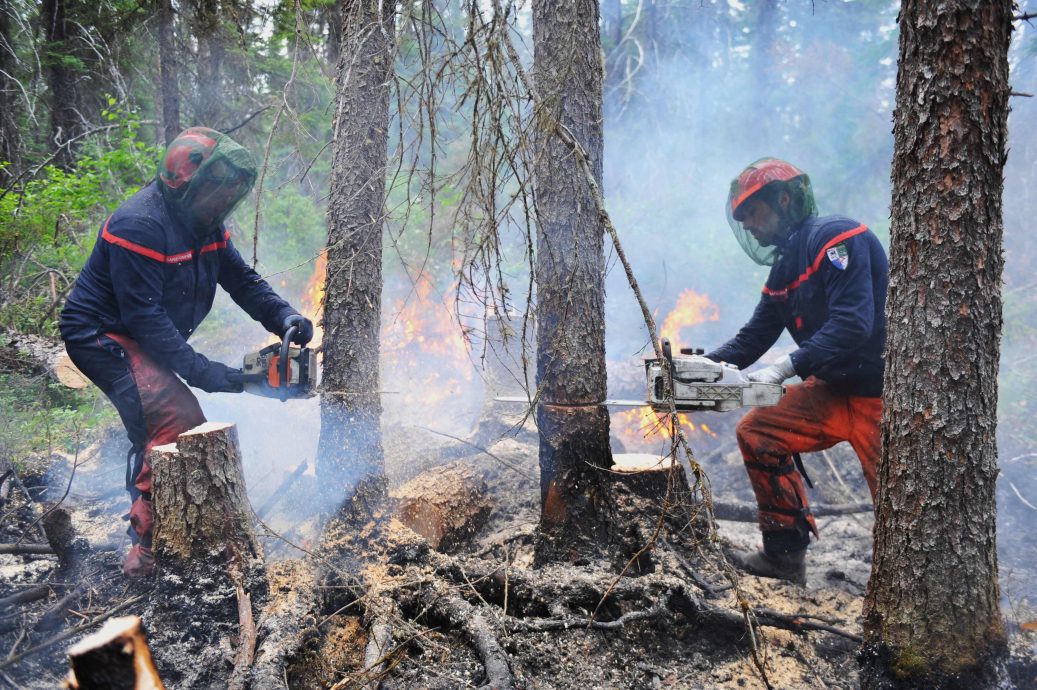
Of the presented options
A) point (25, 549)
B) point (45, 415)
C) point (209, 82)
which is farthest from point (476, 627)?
point (209, 82)

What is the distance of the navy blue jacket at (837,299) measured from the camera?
12.1ft

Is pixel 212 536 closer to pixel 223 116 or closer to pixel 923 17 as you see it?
pixel 923 17

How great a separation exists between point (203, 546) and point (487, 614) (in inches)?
58.4

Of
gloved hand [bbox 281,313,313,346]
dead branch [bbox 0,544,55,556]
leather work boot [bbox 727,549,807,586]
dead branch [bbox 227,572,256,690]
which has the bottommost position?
leather work boot [bbox 727,549,807,586]

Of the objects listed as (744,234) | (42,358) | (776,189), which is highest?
(776,189)

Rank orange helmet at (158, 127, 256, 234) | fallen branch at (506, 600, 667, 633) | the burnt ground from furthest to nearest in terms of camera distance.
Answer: orange helmet at (158, 127, 256, 234)
fallen branch at (506, 600, 667, 633)
the burnt ground

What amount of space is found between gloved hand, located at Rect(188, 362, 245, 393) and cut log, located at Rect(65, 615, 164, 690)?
8.45 ft

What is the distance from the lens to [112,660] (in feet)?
4.32

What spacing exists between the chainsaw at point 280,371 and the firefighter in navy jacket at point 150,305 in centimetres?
10

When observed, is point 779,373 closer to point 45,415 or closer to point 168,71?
point 45,415

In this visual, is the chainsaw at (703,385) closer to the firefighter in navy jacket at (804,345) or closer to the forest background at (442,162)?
the firefighter in navy jacket at (804,345)

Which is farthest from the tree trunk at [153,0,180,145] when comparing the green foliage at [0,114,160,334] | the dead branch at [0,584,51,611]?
the dead branch at [0,584,51,611]

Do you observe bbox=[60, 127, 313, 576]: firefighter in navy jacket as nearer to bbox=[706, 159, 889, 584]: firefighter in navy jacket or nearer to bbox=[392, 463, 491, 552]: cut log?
bbox=[392, 463, 491, 552]: cut log

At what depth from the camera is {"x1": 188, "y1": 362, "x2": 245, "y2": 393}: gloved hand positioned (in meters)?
3.74
